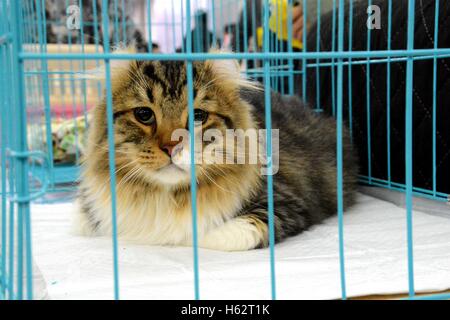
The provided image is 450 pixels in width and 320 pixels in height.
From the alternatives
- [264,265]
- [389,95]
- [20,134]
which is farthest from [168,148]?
[389,95]

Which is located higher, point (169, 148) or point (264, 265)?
point (169, 148)

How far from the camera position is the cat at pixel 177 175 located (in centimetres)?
151

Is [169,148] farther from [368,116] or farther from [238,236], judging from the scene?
[368,116]

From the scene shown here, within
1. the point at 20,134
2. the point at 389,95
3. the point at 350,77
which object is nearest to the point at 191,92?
the point at 20,134

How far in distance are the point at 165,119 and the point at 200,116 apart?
130mm

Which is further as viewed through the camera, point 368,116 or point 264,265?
point 368,116

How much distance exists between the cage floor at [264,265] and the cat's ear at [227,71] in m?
0.52

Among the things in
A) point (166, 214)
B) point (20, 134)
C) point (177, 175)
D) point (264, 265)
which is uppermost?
point (20, 134)

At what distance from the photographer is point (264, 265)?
148 cm

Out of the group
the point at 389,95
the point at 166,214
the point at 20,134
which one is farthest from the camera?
the point at 389,95

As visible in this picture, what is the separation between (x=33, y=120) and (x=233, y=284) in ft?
6.30

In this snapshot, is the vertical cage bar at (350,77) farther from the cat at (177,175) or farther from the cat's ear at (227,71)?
the cat's ear at (227,71)

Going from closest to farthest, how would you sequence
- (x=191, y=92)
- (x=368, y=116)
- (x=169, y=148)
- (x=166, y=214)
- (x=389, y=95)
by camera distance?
(x=191, y=92) → (x=169, y=148) → (x=166, y=214) → (x=389, y=95) → (x=368, y=116)
